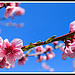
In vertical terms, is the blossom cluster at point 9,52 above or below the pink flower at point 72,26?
below

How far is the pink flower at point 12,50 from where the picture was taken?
0.84 metres

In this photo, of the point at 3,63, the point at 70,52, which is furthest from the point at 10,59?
the point at 70,52

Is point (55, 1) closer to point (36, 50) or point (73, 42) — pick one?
point (73, 42)

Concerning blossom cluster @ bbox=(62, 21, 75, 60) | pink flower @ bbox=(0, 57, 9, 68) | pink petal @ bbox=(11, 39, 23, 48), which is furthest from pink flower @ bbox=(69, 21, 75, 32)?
pink flower @ bbox=(0, 57, 9, 68)

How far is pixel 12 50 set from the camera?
0.89 meters

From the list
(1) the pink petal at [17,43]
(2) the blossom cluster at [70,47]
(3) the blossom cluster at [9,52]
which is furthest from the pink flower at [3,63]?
(2) the blossom cluster at [70,47]

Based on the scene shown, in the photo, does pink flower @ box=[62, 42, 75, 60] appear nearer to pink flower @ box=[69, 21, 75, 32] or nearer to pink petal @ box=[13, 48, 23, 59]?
pink flower @ box=[69, 21, 75, 32]

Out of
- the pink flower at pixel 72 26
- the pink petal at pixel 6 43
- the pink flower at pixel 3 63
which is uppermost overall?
the pink flower at pixel 72 26

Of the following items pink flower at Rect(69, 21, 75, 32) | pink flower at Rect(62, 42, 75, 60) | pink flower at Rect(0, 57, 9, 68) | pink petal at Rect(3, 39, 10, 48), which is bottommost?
pink flower at Rect(0, 57, 9, 68)

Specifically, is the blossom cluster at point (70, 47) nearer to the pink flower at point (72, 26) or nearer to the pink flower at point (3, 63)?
the pink flower at point (72, 26)

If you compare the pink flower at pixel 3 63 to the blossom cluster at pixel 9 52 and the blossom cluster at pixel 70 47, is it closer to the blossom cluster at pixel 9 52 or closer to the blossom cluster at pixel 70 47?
the blossom cluster at pixel 9 52

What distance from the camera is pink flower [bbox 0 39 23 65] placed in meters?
0.84

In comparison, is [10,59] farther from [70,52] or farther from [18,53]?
[70,52]

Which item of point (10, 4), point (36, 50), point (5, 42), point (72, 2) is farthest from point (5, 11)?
point (36, 50)
